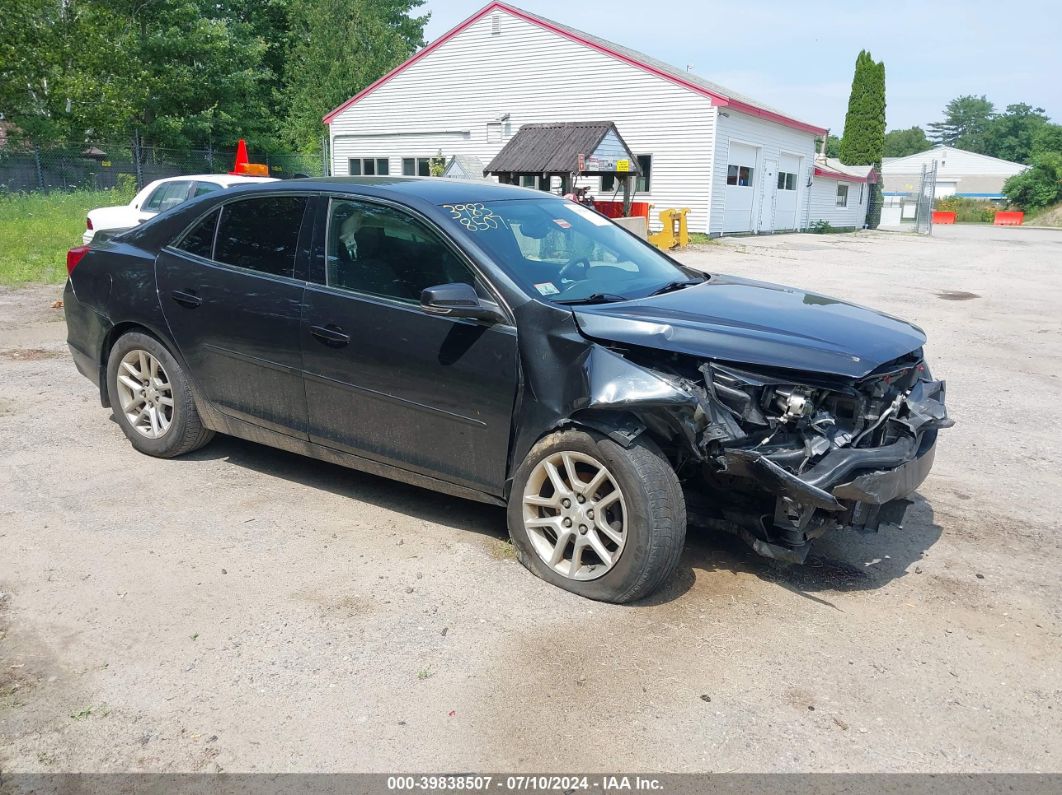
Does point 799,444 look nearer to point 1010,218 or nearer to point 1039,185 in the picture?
point 1010,218

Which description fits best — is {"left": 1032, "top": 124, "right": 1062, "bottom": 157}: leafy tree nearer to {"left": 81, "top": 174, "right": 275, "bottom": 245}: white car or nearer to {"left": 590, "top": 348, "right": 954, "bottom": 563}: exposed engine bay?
{"left": 81, "top": 174, "right": 275, "bottom": 245}: white car

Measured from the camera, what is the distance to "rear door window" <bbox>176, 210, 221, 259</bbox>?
16.3ft

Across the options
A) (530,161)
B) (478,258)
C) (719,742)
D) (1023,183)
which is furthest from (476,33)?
(1023,183)

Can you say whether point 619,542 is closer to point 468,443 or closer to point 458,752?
point 468,443

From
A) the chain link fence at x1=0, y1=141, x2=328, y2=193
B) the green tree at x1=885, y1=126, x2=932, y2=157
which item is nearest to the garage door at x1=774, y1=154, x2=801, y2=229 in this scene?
the chain link fence at x1=0, y1=141, x2=328, y2=193

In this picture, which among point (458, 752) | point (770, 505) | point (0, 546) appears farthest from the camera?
point (0, 546)

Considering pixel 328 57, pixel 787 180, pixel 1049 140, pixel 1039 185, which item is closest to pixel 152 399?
pixel 787 180

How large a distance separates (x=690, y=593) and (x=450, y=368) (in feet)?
4.83

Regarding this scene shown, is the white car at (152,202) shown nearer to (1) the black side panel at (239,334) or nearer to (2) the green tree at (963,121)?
(1) the black side panel at (239,334)

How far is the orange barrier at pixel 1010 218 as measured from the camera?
189 feet

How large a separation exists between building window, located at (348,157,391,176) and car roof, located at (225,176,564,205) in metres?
29.8

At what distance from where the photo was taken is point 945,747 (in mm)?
2867

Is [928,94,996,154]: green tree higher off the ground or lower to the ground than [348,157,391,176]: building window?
higher

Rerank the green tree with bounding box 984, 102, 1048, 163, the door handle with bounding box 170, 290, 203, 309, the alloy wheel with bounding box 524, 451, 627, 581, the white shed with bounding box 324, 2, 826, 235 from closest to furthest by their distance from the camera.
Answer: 1. the alloy wheel with bounding box 524, 451, 627, 581
2. the door handle with bounding box 170, 290, 203, 309
3. the white shed with bounding box 324, 2, 826, 235
4. the green tree with bounding box 984, 102, 1048, 163
